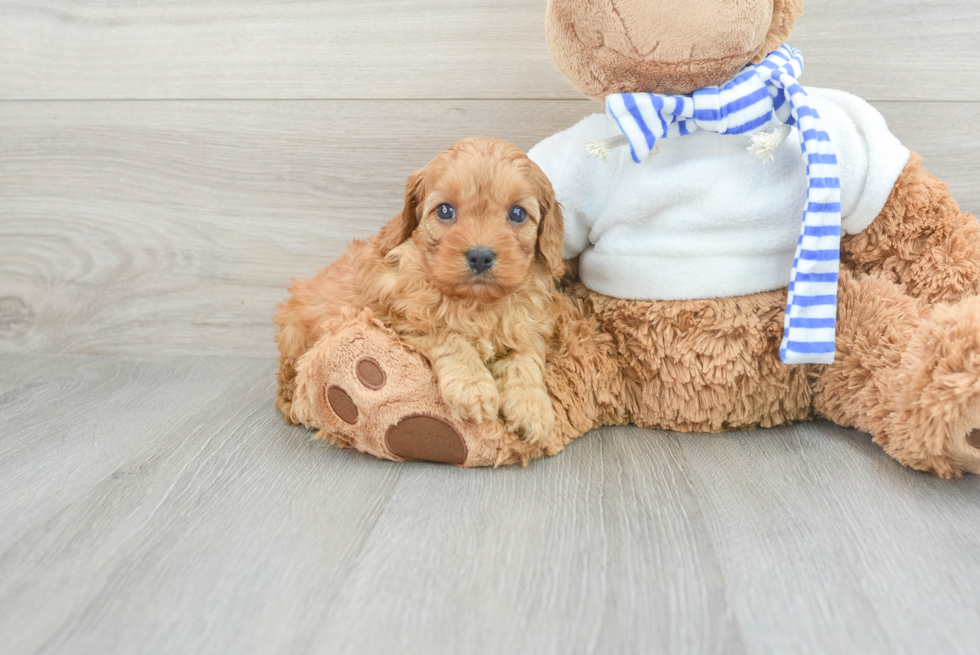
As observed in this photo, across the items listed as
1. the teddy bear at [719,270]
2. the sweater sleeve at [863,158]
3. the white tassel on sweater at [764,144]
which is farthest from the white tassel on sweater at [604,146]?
the sweater sleeve at [863,158]

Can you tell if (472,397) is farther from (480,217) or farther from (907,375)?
(907,375)

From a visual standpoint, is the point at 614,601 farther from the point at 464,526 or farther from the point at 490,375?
the point at 490,375

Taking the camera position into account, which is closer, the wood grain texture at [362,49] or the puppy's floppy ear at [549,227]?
the puppy's floppy ear at [549,227]

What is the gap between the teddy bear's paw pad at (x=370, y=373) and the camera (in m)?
1.03

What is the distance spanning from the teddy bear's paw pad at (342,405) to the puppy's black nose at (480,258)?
0.94 feet

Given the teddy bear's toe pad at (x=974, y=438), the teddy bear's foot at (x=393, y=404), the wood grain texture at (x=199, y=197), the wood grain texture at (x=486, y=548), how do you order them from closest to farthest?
the wood grain texture at (x=486, y=548) < the teddy bear's toe pad at (x=974, y=438) < the teddy bear's foot at (x=393, y=404) < the wood grain texture at (x=199, y=197)

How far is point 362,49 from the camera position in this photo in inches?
57.6

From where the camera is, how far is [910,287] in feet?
3.62

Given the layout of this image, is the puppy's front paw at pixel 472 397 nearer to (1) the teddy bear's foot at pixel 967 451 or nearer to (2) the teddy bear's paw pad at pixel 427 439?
(2) the teddy bear's paw pad at pixel 427 439

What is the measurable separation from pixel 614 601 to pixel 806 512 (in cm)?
33

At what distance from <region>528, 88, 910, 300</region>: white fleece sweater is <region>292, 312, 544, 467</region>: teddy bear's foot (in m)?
0.35

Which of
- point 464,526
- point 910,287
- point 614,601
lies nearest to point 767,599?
point 614,601

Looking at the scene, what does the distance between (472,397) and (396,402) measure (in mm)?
127

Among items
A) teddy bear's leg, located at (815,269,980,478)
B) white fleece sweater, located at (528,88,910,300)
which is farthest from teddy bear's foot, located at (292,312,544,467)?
teddy bear's leg, located at (815,269,980,478)
